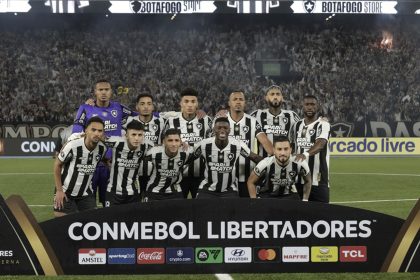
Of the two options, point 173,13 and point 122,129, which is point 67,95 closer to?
point 173,13

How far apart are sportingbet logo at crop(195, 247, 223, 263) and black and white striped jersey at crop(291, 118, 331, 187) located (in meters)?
3.27

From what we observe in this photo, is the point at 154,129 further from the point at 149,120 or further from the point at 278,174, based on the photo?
the point at 278,174

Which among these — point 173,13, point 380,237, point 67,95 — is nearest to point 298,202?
point 380,237

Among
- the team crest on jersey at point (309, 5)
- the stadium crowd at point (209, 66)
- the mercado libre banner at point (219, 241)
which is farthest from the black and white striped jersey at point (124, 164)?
the team crest on jersey at point (309, 5)

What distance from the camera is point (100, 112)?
925cm

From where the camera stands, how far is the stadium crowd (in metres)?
33.4

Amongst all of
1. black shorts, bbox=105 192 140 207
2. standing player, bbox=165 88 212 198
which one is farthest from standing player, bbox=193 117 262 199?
black shorts, bbox=105 192 140 207

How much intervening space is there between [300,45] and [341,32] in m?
2.42

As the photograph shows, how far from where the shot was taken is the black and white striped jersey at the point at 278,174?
8.16 meters

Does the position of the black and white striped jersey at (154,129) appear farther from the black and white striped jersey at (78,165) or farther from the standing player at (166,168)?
the black and white striped jersey at (78,165)

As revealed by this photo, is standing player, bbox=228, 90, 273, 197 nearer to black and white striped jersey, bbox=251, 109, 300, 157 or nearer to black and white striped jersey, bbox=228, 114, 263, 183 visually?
black and white striped jersey, bbox=228, 114, 263, 183

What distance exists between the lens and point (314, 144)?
912 centimetres

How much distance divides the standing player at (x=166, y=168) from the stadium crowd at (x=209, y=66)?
23.5m

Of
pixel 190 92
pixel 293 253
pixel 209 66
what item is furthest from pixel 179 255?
pixel 209 66
